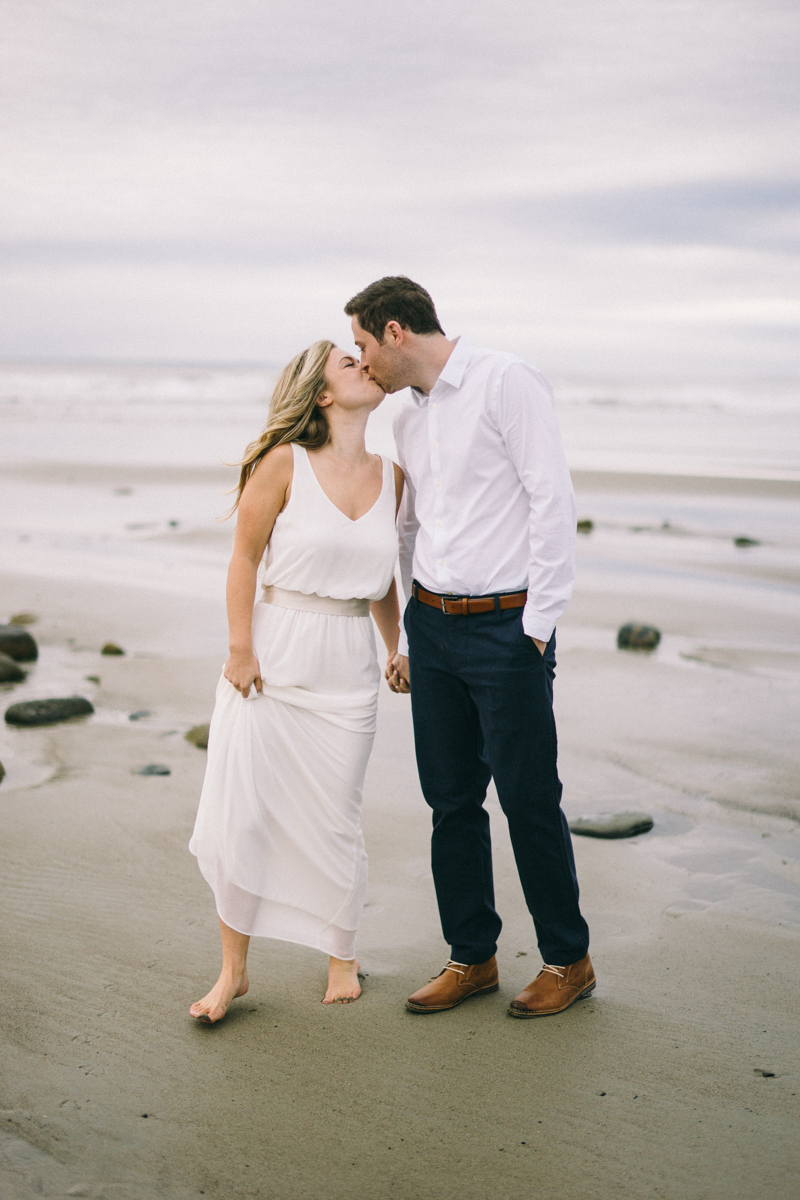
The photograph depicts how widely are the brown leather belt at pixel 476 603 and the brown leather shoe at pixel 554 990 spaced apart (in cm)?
122

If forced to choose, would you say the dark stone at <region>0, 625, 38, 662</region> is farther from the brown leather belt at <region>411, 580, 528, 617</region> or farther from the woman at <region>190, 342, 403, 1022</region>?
the brown leather belt at <region>411, 580, 528, 617</region>

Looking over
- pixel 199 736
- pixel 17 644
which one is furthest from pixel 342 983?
pixel 17 644

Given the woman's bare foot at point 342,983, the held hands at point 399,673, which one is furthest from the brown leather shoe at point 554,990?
the held hands at point 399,673

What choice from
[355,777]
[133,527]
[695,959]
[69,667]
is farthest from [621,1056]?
[133,527]

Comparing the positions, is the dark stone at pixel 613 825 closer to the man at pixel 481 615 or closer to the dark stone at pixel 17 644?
the man at pixel 481 615

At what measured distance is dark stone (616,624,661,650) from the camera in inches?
324

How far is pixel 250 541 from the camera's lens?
3.42 m

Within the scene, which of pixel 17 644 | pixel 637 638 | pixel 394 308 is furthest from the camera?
pixel 637 638

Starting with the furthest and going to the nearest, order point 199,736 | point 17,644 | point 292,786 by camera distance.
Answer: point 17,644, point 199,736, point 292,786

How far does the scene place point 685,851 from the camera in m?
4.61

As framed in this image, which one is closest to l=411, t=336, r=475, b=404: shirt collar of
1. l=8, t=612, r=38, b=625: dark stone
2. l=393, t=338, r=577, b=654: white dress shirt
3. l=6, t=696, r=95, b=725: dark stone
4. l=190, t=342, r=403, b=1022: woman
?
l=393, t=338, r=577, b=654: white dress shirt

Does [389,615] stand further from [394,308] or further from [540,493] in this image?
[394,308]

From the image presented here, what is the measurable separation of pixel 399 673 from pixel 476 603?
0.69m

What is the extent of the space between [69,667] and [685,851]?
15.1ft
